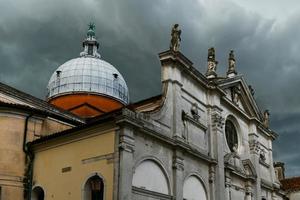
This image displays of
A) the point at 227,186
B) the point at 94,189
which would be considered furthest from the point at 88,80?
the point at 94,189

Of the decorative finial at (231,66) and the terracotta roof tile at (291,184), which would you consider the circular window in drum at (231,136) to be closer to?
the decorative finial at (231,66)

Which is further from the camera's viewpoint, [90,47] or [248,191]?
[90,47]

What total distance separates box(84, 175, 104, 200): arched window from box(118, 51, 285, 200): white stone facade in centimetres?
130

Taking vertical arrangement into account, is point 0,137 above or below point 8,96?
below

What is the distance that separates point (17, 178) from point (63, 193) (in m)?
2.98

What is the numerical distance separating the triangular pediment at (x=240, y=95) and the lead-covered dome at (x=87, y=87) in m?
8.99

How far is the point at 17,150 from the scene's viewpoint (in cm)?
2256

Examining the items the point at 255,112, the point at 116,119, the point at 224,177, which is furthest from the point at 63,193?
the point at 255,112

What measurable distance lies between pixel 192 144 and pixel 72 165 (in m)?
6.70

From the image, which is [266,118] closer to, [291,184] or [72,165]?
[291,184]

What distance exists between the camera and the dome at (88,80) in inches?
1410

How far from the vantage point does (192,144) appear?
24.4 m

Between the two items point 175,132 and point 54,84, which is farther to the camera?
point 54,84

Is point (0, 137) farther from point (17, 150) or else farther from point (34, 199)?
point (34, 199)
